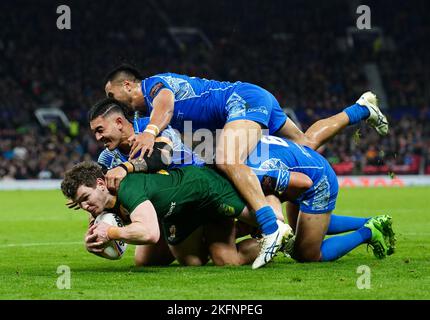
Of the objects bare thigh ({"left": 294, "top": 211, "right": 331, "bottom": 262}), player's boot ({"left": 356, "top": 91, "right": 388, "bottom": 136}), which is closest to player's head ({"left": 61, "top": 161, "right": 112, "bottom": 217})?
bare thigh ({"left": 294, "top": 211, "right": 331, "bottom": 262})

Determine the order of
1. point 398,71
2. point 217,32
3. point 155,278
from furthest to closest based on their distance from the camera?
point 217,32
point 398,71
point 155,278

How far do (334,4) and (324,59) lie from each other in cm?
401

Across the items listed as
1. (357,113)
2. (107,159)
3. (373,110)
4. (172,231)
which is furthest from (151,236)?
(373,110)

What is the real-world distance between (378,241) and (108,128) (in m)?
2.92

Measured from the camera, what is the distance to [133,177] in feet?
23.7

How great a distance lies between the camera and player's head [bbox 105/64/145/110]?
9.16 m

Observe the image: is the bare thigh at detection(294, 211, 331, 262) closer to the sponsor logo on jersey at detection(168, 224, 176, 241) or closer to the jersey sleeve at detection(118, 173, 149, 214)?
the sponsor logo on jersey at detection(168, 224, 176, 241)

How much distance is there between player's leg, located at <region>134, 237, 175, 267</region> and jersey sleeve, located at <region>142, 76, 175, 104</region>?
4.84ft

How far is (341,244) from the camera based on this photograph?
8398 millimetres

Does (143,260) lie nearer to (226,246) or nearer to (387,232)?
(226,246)

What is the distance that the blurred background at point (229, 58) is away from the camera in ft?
103

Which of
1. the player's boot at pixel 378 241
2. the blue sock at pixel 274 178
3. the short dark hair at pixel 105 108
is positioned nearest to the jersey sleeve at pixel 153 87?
the short dark hair at pixel 105 108
